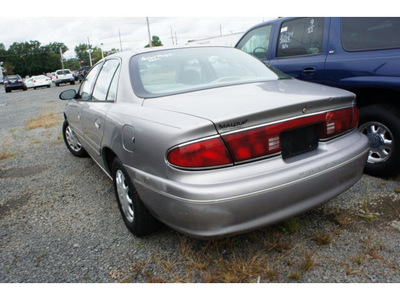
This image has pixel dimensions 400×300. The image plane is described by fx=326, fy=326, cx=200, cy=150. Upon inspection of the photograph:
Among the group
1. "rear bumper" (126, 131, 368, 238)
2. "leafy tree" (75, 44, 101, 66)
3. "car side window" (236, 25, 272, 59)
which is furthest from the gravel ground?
"leafy tree" (75, 44, 101, 66)

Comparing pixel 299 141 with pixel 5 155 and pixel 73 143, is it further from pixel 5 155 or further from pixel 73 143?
pixel 5 155

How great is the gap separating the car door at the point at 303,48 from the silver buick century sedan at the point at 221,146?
3.53 ft

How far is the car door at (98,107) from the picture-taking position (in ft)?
9.36

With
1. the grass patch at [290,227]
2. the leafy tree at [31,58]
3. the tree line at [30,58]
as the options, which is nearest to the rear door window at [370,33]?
the grass patch at [290,227]

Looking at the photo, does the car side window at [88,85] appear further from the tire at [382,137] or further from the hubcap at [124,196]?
the tire at [382,137]

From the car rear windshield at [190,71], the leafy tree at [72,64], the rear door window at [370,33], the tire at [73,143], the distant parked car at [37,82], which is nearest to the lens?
the car rear windshield at [190,71]

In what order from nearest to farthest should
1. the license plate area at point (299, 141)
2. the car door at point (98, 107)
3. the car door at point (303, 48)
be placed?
1. the license plate area at point (299, 141)
2. the car door at point (98, 107)
3. the car door at point (303, 48)

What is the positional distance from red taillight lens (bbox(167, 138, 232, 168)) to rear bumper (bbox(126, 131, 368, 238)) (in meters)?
0.05

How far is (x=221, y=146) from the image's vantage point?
179 cm

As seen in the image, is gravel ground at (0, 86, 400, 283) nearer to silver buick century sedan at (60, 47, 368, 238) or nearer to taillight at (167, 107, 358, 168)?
silver buick century sedan at (60, 47, 368, 238)

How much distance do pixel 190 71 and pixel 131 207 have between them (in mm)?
1210

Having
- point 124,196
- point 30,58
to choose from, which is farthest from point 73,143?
point 30,58

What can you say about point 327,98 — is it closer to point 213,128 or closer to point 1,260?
point 213,128

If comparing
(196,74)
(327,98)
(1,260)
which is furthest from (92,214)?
(327,98)
